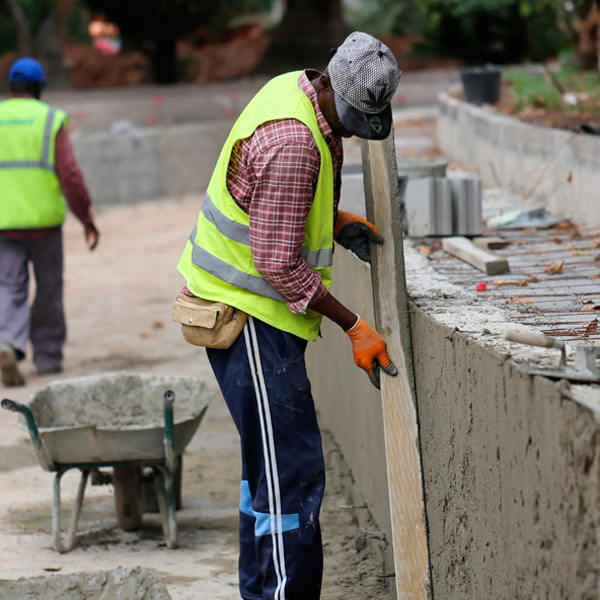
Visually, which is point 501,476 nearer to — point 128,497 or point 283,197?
point 283,197

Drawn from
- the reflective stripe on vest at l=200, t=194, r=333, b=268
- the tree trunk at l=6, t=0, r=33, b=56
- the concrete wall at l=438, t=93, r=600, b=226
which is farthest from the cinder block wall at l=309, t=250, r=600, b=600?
the tree trunk at l=6, t=0, r=33, b=56

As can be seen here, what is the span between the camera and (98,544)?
5258 millimetres

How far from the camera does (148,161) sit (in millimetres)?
17188

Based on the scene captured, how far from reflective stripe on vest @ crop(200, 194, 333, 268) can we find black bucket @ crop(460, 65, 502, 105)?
8.49 m

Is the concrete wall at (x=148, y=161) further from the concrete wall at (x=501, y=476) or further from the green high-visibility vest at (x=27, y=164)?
the concrete wall at (x=501, y=476)

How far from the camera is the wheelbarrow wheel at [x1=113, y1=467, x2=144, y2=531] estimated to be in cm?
526

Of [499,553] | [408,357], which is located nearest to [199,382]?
[408,357]

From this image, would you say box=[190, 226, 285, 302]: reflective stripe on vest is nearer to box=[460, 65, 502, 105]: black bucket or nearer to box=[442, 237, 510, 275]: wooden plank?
box=[442, 237, 510, 275]: wooden plank

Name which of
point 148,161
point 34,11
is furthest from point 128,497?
point 34,11

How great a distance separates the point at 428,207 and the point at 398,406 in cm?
226

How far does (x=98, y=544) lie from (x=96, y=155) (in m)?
12.3

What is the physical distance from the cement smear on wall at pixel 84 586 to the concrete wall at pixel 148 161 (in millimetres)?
12868

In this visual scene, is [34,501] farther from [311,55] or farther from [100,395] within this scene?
[311,55]

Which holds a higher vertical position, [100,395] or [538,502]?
[538,502]
